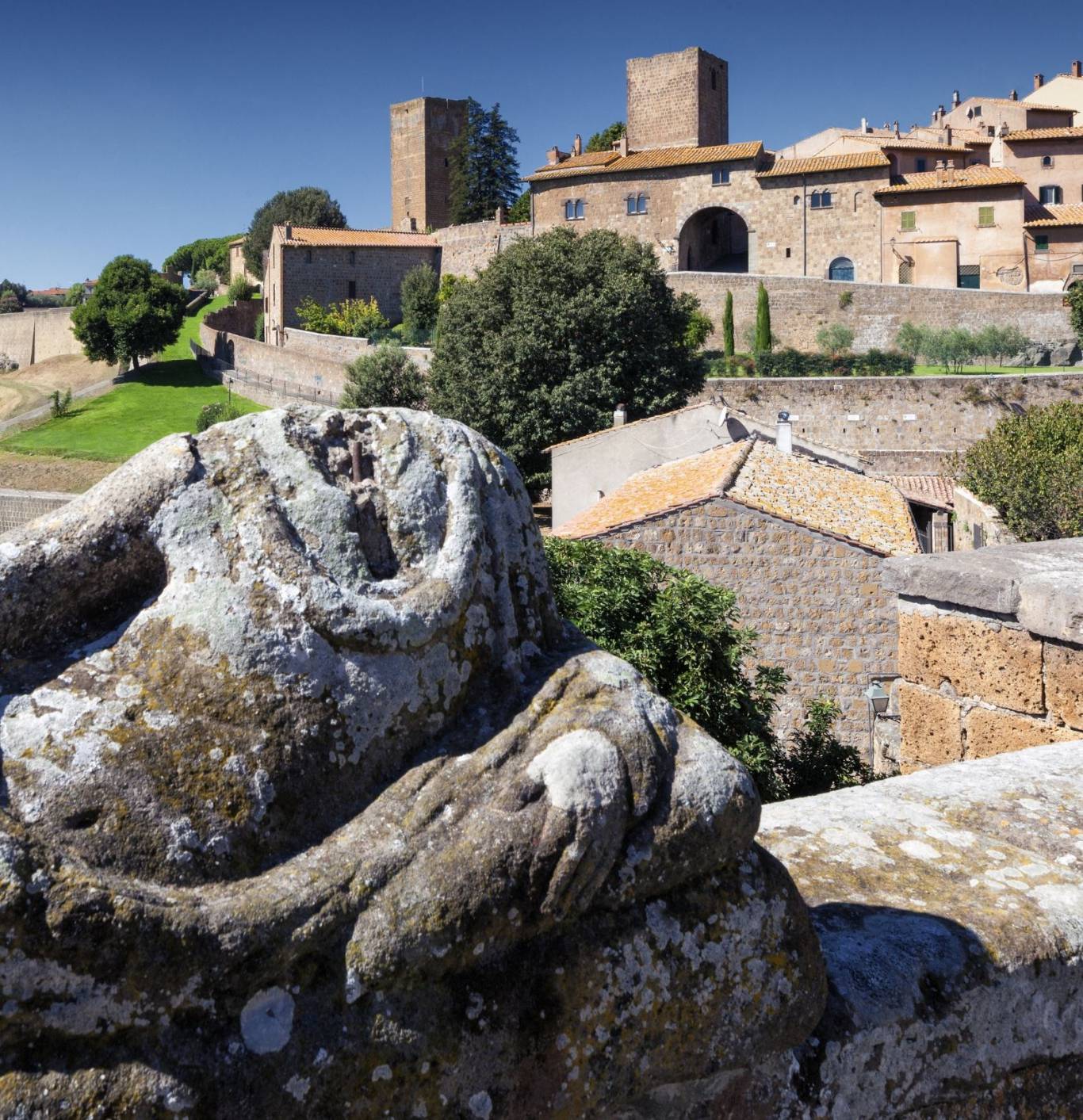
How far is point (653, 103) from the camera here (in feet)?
200

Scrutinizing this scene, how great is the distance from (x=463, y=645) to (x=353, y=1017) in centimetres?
64

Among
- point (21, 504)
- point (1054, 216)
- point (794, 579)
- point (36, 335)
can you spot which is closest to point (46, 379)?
point (36, 335)

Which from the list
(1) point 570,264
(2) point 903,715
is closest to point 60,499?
(1) point 570,264

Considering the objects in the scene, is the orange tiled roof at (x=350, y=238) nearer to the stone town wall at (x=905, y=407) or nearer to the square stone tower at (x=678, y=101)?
the square stone tower at (x=678, y=101)

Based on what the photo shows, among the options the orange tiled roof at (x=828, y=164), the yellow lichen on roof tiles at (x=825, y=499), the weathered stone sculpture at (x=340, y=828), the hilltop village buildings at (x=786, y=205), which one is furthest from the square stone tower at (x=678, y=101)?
the weathered stone sculpture at (x=340, y=828)

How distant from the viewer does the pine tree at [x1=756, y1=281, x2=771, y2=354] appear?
150ft

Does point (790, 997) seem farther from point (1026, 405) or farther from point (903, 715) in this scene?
point (1026, 405)

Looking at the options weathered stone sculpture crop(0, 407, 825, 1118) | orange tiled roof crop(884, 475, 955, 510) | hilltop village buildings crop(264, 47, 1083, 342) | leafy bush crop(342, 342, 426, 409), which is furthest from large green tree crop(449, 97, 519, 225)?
weathered stone sculpture crop(0, 407, 825, 1118)

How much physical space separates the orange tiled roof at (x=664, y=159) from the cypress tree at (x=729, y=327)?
858cm

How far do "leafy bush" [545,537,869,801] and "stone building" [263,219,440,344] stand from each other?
165ft

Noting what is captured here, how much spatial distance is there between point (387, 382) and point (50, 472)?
1316cm

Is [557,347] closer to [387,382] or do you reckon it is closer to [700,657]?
[387,382]

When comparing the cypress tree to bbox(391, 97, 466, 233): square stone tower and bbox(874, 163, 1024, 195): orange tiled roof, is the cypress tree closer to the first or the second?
bbox(874, 163, 1024, 195): orange tiled roof

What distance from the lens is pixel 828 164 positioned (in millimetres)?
52531
